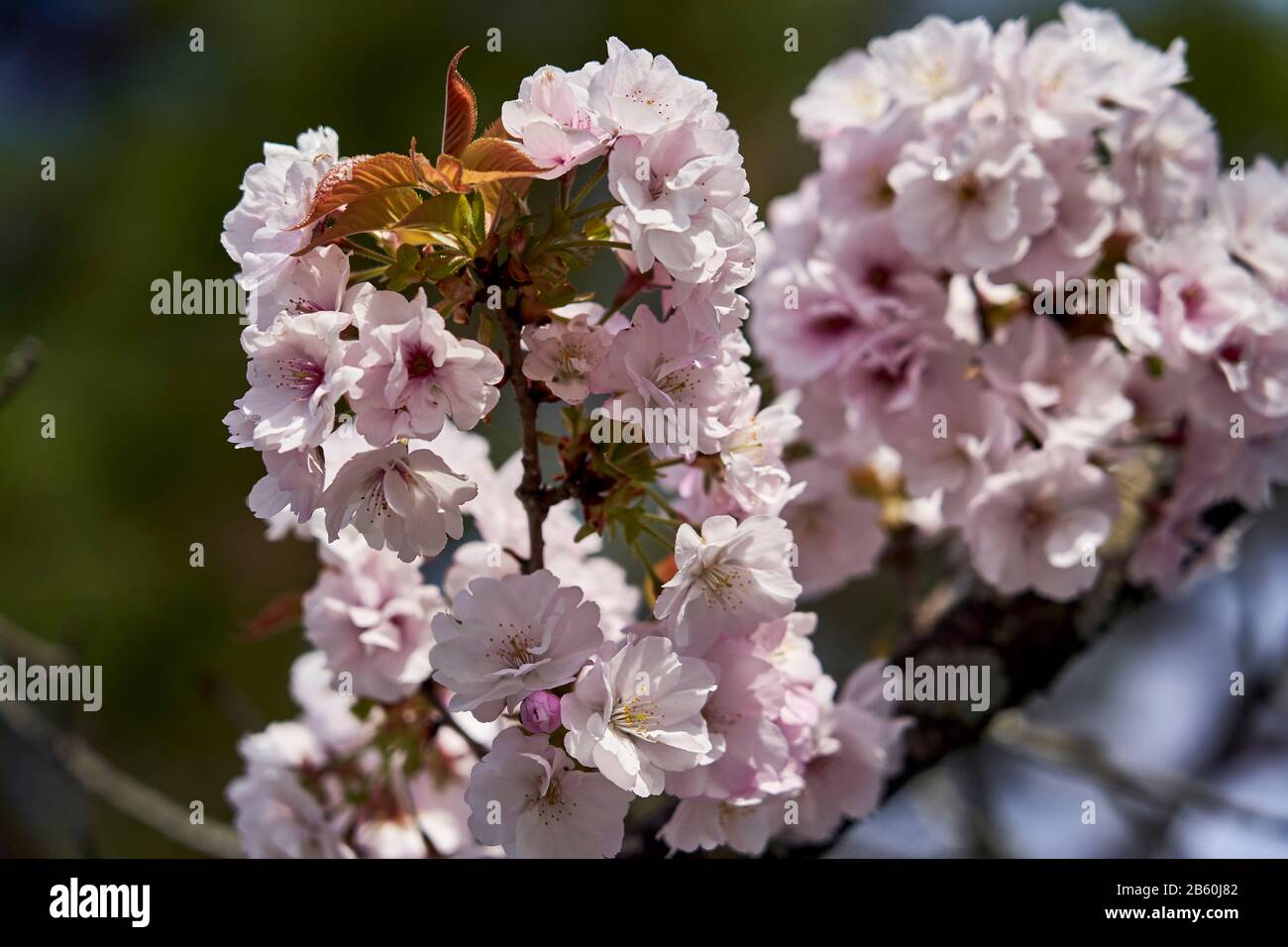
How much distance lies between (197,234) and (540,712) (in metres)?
2.75

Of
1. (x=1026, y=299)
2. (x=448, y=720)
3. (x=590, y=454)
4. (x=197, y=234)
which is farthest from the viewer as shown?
(x=197, y=234)

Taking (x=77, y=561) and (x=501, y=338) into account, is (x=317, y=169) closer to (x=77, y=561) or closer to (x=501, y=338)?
(x=501, y=338)

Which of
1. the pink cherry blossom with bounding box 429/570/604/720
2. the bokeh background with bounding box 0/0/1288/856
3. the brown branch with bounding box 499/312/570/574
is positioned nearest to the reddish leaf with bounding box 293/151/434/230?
the brown branch with bounding box 499/312/570/574

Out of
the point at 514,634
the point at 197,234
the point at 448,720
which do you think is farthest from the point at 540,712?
the point at 197,234

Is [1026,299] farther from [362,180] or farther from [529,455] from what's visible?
[362,180]

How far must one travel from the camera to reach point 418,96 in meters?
3.30

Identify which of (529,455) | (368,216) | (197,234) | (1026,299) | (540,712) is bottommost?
(540,712)

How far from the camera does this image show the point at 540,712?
807mm

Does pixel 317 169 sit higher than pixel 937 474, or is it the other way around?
pixel 317 169
